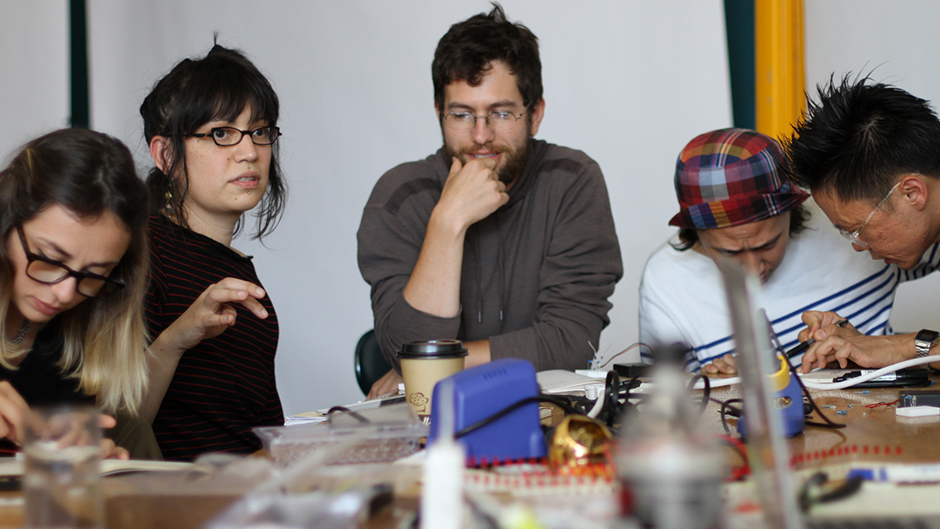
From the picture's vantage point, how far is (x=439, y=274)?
1811 millimetres

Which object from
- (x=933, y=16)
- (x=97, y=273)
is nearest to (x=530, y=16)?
(x=933, y=16)

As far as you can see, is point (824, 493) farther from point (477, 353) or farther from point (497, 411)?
point (477, 353)

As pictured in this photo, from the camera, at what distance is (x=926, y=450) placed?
795 millimetres

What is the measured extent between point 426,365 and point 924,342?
106cm

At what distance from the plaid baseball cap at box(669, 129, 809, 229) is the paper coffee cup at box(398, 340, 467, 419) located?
3.13ft

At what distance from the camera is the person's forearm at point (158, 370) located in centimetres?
141

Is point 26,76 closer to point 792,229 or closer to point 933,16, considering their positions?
point 792,229

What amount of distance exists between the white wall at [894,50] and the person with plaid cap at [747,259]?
83 cm

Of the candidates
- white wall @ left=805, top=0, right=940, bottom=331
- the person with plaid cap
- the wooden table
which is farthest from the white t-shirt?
the wooden table

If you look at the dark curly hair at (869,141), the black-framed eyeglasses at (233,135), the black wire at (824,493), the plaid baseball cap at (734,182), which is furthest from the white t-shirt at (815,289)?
the black wire at (824,493)

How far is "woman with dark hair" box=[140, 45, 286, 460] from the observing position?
1.55 m

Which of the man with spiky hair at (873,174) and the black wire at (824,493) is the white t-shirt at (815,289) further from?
the black wire at (824,493)

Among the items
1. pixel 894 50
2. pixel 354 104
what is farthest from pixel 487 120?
pixel 894 50

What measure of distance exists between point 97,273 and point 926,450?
3.96 feet
